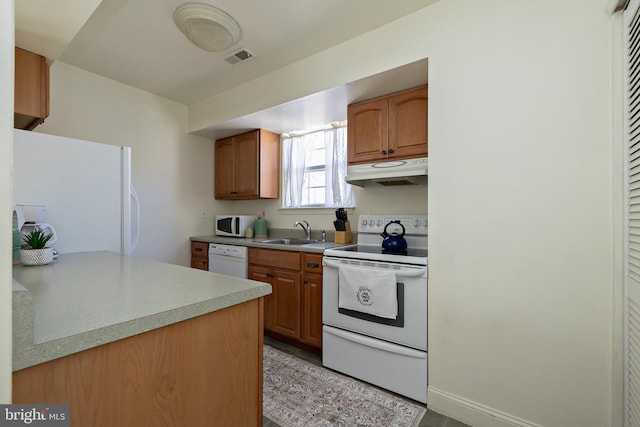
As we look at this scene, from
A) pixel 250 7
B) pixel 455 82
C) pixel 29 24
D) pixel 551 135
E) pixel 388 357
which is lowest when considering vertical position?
pixel 388 357

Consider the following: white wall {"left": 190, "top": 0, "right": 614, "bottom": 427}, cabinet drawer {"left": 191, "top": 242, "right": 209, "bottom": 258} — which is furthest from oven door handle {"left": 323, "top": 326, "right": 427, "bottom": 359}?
cabinet drawer {"left": 191, "top": 242, "right": 209, "bottom": 258}

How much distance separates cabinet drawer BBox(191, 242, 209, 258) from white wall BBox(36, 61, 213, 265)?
0.08m

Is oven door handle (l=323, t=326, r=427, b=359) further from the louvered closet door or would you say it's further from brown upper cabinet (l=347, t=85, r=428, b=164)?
brown upper cabinet (l=347, t=85, r=428, b=164)

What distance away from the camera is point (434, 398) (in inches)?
69.2

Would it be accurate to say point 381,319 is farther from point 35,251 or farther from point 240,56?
point 240,56

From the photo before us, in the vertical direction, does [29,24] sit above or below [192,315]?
above

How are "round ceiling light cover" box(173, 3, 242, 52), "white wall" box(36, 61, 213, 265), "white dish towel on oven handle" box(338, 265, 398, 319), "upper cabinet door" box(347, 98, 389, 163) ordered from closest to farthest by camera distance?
Answer: 1. "round ceiling light cover" box(173, 3, 242, 52)
2. "white dish towel on oven handle" box(338, 265, 398, 319)
3. "upper cabinet door" box(347, 98, 389, 163)
4. "white wall" box(36, 61, 213, 265)

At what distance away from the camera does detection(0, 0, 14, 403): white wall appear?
0.45m

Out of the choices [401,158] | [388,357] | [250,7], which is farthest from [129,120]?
[388,357]

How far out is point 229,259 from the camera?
119 inches

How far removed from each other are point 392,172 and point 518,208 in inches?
35.7

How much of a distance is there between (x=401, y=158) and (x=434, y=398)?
1623 millimetres

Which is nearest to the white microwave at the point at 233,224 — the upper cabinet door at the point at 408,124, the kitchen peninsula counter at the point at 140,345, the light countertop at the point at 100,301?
the upper cabinet door at the point at 408,124

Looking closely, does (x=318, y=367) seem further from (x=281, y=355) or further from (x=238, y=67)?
(x=238, y=67)
